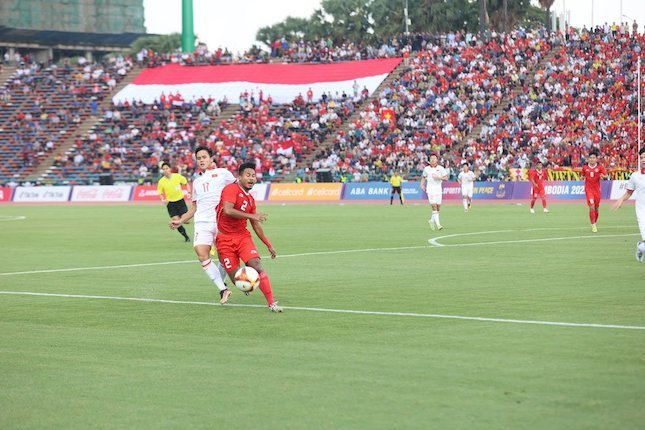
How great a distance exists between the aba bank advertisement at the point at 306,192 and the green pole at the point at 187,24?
26256 mm

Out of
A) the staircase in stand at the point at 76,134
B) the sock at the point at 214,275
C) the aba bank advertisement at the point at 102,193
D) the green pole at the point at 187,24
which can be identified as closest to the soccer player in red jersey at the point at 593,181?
the sock at the point at 214,275

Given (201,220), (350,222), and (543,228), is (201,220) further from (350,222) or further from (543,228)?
(350,222)

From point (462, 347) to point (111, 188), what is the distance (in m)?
57.1

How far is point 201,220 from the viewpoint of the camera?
16719mm

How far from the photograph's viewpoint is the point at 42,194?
68000 mm

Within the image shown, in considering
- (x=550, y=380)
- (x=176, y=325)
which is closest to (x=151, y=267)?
(x=176, y=325)

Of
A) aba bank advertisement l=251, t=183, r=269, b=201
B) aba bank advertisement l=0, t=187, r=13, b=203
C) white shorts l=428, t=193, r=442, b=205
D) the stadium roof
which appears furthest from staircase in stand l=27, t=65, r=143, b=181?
white shorts l=428, t=193, r=442, b=205

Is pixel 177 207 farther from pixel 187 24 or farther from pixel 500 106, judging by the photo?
pixel 187 24

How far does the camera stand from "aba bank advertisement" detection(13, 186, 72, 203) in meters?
67.6

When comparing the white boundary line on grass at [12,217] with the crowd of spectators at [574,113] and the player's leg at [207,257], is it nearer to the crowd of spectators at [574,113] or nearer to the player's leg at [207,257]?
the crowd of spectators at [574,113]

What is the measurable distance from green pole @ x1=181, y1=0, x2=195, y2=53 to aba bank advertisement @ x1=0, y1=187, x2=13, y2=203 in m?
21.3

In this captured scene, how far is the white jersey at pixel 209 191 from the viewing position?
1670cm

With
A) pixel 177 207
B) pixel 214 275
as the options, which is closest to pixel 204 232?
pixel 214 275

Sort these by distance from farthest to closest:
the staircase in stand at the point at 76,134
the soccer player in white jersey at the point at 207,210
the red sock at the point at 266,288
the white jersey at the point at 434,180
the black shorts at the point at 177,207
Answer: the staircase in stand at the point at 76,134, the white jersey at the point at 434,180, the black shorts at the point at 177,207, the soccer player in white jersey at the point at 207,210, the red sock at the point at 266,288
